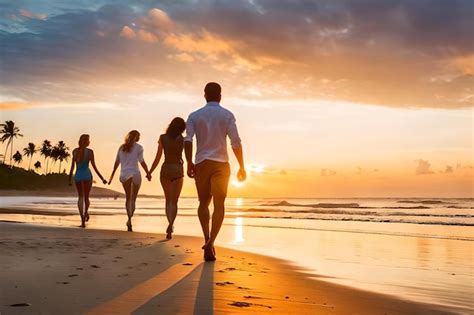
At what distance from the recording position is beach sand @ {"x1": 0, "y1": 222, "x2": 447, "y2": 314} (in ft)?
12.9

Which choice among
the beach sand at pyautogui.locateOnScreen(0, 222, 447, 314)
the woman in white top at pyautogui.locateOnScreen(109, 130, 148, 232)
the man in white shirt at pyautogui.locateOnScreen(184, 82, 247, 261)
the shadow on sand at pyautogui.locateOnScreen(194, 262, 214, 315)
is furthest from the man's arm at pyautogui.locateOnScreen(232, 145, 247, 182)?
the woman in white top at pyautogui.locateOnScreen(109, 130, 148, 232)

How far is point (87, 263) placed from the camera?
19.6 ft

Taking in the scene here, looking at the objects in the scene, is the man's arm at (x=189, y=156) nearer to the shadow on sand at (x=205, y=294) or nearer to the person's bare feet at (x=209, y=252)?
the person's bare feet at (x=209, y=252)

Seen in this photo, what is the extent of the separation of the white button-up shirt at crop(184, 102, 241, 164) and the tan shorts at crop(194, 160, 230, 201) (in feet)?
0.27

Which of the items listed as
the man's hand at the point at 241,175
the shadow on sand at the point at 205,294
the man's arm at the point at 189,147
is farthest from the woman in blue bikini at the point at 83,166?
the shadow on sand at the point at 205,294

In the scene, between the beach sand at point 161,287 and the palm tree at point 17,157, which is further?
the palm tree at point 17,157

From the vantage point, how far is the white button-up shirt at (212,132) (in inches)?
268

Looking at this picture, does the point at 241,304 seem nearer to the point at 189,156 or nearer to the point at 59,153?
the point at 189,156

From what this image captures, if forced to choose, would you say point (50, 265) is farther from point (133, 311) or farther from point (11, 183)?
point (11, 183)

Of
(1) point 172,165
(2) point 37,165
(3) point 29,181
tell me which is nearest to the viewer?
(1) point 172,165

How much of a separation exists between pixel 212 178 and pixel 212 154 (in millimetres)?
329

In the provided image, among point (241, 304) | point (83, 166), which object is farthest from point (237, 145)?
point (83, 166)

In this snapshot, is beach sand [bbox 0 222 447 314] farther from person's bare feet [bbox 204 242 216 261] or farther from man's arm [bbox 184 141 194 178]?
man's arm [bbox 184 141 194 178]

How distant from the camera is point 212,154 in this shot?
677 centimetres
